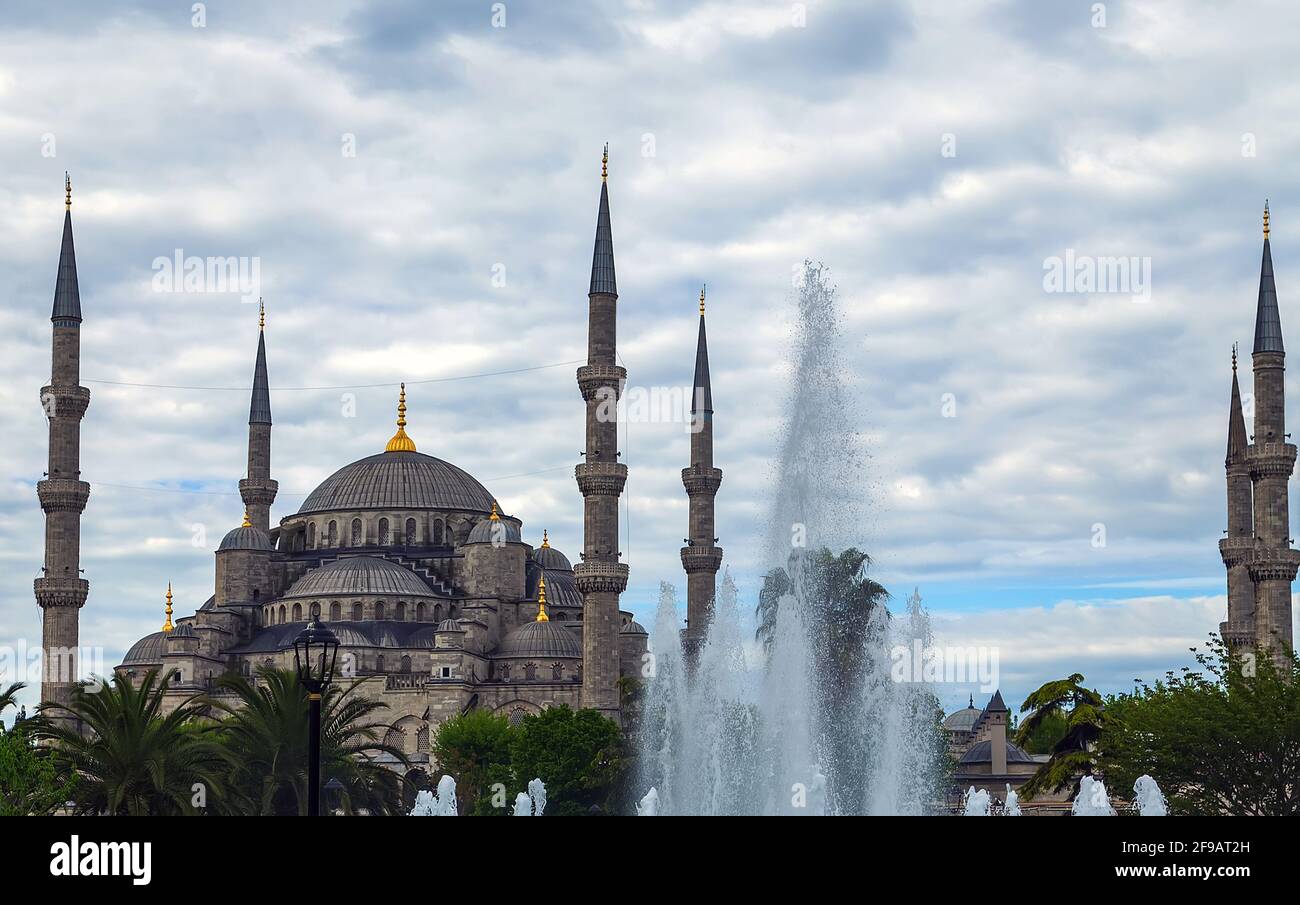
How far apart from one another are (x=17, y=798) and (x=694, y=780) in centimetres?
1474

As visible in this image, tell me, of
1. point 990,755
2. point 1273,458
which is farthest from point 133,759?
point 990,755

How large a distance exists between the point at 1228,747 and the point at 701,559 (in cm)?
3177

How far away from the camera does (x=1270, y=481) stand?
5341 centimetres

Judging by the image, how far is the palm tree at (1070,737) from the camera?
157 ft

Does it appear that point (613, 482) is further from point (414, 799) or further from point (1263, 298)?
point (1263, 298)

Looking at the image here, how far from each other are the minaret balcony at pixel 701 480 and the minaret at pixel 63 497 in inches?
858

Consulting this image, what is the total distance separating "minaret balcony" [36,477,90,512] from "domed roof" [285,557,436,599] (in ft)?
58.1

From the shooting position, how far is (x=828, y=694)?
1922 inches

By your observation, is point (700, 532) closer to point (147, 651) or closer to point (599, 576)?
point (599, 576)

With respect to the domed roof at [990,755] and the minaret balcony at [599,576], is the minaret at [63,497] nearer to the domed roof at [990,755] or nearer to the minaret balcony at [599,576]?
the minaret balcony at [599,576]

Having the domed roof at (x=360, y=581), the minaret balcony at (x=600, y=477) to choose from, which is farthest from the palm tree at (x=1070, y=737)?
the domed roof at (x=360, y=581)

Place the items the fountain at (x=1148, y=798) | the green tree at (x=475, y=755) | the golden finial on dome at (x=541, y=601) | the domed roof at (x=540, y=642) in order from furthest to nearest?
the golden finial on dome at (x=541, y=601) < the domed roof at (x=540, y=642) < the green tree at (x=475, y=755) < the fountain at (x=1148, y=798)

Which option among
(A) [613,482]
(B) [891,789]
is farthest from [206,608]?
(B) [891,789]
